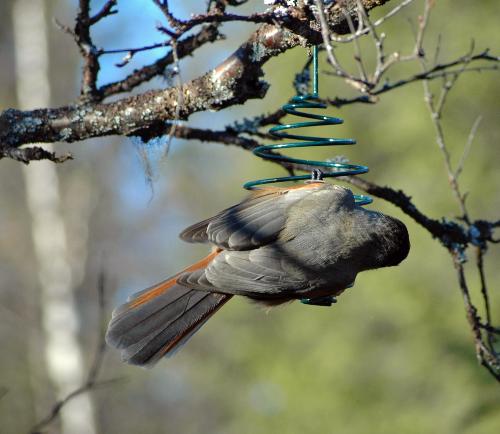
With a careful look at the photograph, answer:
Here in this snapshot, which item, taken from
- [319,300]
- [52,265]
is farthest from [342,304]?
[319,300]

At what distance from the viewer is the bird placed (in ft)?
10.8

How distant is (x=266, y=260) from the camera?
3295 mm

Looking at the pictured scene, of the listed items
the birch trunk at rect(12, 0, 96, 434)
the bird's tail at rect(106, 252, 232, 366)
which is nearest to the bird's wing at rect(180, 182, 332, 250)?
the bird's tail at rect(106, 252, 232, 366)

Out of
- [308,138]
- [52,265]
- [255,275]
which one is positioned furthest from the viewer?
[52,265]

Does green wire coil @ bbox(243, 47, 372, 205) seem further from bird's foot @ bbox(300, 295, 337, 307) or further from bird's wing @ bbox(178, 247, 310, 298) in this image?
bird's foot @ bbox(300, 295, 337, 307)

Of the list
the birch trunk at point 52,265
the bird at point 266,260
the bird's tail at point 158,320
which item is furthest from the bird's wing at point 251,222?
the birch trunk at point 52,265

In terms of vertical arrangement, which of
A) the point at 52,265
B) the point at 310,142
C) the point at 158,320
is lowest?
the point at 52,265

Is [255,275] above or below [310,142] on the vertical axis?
below

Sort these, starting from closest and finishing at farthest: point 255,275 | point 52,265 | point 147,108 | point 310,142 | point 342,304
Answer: point 147,108 < point 255,275 < point 310,142 < point 342,304 < point 52,265

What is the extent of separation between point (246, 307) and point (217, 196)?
5479 millimetres

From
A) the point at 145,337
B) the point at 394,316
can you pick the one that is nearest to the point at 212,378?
the point at 394,316

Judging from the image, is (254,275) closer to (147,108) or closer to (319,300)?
→ (319,300)

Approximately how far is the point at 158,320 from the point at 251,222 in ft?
2.33

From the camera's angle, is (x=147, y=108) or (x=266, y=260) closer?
(x=147, y=108)
